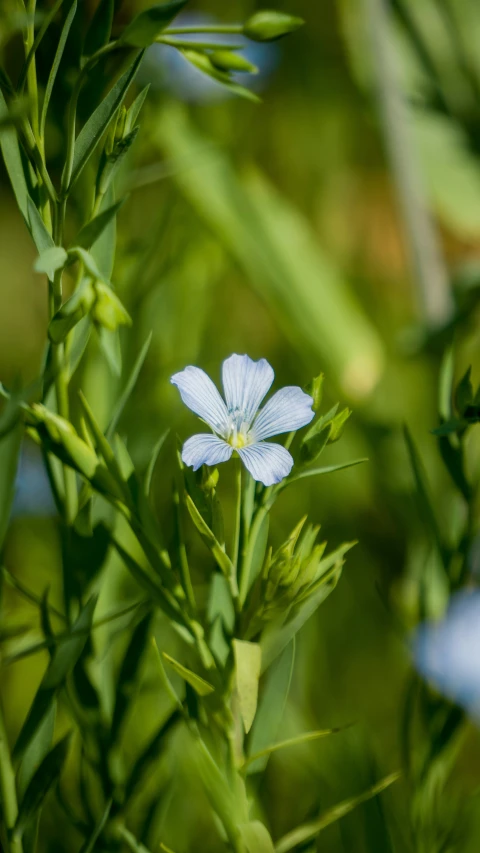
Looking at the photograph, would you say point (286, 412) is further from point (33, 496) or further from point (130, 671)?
point (33, 496)

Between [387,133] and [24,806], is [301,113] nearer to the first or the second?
[387,133]

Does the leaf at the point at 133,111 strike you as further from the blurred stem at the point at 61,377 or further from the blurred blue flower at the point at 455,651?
the blurred blue flower at the point at 455,651

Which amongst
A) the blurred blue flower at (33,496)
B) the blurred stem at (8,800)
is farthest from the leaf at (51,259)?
the blurred blue flower at (33,496)

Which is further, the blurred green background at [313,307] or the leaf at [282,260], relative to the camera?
the leaf at [282,260]

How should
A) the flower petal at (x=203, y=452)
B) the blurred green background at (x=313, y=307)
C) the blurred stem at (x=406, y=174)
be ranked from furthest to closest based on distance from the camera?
1. the blurred stem at (x=406, y=174)
2. the blurred green background at (x=313, y=307)
3. the flower petal at (x=203, y=452)

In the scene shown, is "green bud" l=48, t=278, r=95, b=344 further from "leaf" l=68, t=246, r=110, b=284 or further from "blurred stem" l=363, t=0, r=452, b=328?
"blurred stem" l=363, t=0, r=452, b=328

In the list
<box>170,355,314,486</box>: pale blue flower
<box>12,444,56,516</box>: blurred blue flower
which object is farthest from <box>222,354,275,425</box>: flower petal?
<box>12,444,56,516</box>: blurred blue flower

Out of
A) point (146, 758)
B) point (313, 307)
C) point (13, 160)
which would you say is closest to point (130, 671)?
point (146, 758)
